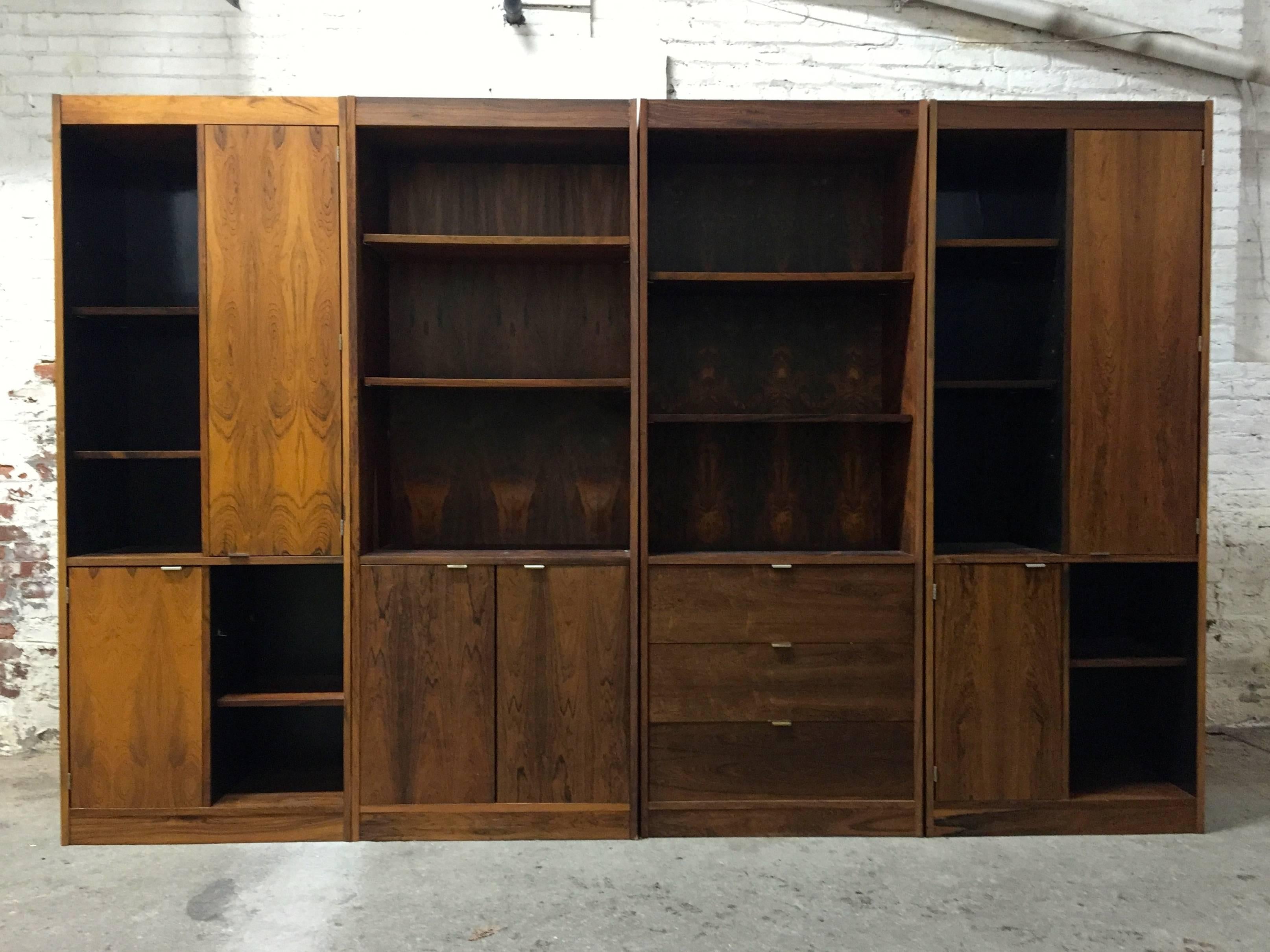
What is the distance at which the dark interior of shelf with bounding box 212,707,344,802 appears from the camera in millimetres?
2889

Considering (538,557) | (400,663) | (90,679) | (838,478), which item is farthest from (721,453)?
(90,679)

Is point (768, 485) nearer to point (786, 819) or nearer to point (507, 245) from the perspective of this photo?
point (786, 819)

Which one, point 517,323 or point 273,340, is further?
point 517,323

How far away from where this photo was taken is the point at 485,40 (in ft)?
11.3

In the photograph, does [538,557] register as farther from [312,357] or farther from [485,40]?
[485,40]

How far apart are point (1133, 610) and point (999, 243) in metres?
1.46

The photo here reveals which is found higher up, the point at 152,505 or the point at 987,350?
the point at 987,350

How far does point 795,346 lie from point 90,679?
256 cm

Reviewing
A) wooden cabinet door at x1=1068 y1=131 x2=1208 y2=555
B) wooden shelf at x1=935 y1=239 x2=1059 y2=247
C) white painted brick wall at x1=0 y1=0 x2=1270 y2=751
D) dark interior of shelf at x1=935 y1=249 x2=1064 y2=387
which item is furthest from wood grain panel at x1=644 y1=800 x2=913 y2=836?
white painted brick wall at x1=0 y1=0 x2=1270 y2=751

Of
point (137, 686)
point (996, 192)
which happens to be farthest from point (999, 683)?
point (137, 686)

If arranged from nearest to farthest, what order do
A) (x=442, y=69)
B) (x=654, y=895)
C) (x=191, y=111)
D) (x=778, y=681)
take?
1. (x=654, y=895)
2. (x=191, y=111)
3. (x=778, y=681)
4. (x=442, y=69)

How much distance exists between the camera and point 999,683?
2.80m

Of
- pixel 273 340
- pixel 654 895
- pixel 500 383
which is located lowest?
pixel 654 895

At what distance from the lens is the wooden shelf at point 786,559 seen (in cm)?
279
